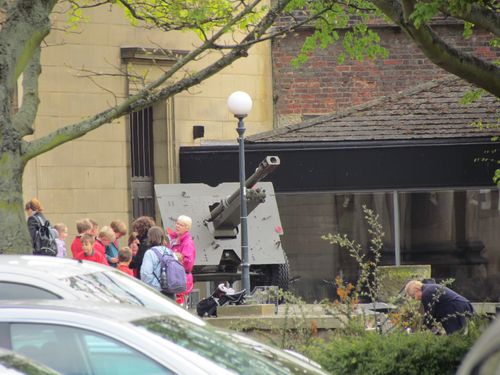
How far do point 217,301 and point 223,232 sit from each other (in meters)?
4.95

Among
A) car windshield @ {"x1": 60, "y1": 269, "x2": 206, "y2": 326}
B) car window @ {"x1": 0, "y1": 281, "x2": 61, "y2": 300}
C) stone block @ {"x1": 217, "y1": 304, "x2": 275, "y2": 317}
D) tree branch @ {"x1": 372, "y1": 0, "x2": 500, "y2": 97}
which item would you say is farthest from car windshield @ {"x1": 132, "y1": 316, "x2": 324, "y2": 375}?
stone block @ {"x1": 217, "y1": 304, "x2": 275, "y2": 317}

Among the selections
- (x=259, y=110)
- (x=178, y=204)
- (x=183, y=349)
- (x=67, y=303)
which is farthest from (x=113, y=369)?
(x=259, y=110)

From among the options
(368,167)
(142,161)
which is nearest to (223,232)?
(368,167)

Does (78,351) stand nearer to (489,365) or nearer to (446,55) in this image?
(489,365)

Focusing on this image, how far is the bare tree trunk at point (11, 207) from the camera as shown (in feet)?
37.9

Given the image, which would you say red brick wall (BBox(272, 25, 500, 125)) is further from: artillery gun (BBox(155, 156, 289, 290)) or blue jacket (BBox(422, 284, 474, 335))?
blue jacket (BBox(422, 284, 474, 335))

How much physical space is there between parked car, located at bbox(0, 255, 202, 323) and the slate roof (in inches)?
530

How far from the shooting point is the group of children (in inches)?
574

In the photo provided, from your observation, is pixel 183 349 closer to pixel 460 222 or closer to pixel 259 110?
pixel 460 222

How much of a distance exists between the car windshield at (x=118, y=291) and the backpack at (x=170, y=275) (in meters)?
5.03

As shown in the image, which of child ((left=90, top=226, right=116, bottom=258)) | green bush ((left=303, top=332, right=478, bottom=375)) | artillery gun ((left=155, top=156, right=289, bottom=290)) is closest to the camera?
green bush ((left=303, top=332, right=478, bottom=375))

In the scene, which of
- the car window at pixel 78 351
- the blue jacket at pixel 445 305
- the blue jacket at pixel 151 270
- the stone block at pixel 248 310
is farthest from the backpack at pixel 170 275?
the car window at pixel 78 351

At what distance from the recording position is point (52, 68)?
21234 mm

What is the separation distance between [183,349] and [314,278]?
16.9 metres
